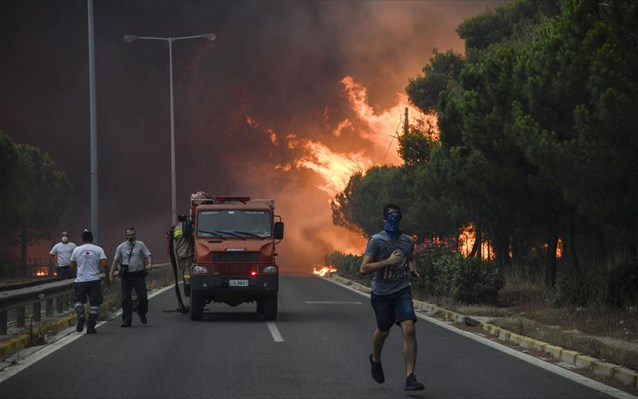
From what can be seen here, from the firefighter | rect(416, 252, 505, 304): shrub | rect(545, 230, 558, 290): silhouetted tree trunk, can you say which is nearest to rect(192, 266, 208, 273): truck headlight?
the firefighter

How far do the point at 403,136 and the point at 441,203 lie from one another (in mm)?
4322

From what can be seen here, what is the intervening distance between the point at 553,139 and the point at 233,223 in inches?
288

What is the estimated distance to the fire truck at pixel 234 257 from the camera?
2058 centimetres

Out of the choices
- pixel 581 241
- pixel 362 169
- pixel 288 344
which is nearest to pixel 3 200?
pixel 362 169

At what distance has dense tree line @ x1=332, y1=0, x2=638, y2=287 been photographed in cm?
1655

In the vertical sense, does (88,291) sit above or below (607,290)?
above

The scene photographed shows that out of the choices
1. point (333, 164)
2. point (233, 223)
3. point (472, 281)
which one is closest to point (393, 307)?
point (233, 223)

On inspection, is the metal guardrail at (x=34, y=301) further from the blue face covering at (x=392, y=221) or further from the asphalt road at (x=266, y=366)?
the blue face covering at (x=392, y=221)

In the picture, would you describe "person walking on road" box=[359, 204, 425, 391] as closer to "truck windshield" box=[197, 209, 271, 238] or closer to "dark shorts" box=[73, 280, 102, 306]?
"dark shorts" box=[73, 280, 102, 306]

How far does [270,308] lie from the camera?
20.8 metres

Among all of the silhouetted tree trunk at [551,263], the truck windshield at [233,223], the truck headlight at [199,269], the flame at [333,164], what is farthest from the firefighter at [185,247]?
the flame at [333,164]

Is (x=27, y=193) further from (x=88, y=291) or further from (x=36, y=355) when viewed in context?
(x=36, y=355)

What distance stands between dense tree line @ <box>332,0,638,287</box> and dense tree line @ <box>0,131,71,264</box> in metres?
26.6

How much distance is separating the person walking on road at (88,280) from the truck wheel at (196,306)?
3060 millimetres
